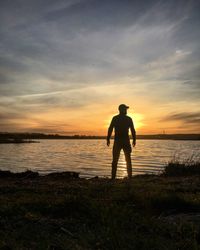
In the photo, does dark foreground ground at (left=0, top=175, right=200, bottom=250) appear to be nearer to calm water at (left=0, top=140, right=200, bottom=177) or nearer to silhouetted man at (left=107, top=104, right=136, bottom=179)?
silhouetted man at (left=107, top=104, right=136, bottom=179)

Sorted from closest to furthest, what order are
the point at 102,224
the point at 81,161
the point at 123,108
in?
Answer: the point at 102,224 < the point at 123,108 < the point at 81,161

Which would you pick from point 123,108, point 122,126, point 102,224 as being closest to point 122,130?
point 122,126

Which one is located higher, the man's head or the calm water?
the man's head

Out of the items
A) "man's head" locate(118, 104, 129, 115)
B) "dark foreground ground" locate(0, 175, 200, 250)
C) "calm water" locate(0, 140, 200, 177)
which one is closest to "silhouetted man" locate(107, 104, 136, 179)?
"man's head" locate(118, 104, 129, 115)

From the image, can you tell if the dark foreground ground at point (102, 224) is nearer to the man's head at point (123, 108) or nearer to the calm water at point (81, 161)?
the man's head at point (123, 108)

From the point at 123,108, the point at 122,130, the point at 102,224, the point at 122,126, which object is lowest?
the point at 102,224

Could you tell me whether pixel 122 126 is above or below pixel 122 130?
above

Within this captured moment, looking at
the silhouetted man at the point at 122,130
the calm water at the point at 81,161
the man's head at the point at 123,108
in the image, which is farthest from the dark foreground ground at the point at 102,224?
the calm water at the point at 81,161

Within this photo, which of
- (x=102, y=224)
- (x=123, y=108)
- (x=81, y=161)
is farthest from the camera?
(x=81, y=161)

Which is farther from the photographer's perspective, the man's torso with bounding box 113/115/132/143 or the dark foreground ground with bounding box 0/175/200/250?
the man's torso with bounding box 113/115/132/143

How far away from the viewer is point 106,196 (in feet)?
25.9

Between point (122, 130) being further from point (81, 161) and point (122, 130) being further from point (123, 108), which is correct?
point (81, 161)

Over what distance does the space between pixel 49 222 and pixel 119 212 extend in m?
1.26

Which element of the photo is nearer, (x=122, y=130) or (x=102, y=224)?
(x=102, y=224)
